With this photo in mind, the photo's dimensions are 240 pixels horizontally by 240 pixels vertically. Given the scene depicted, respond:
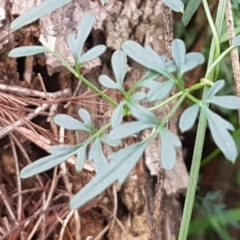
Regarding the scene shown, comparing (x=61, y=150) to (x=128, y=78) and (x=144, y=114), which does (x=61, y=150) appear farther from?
(x=128, y=78)

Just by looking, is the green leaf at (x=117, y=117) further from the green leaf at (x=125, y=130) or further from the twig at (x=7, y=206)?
the twig at (x=7, y=206)

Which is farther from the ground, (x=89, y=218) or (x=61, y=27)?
(x=61, y=27)

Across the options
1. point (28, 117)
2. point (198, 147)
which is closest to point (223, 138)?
point (198, 147)

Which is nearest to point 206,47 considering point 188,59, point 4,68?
point 4,68

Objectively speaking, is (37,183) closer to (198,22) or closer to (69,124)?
(69,124)

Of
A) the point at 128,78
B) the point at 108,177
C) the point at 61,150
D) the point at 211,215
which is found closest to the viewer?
the point at 108,177

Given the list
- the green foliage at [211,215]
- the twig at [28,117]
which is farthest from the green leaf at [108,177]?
the green foliage at [211,215]

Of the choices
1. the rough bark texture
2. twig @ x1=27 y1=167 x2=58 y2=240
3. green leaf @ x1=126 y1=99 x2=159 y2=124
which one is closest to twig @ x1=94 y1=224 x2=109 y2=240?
the rough bark texture
